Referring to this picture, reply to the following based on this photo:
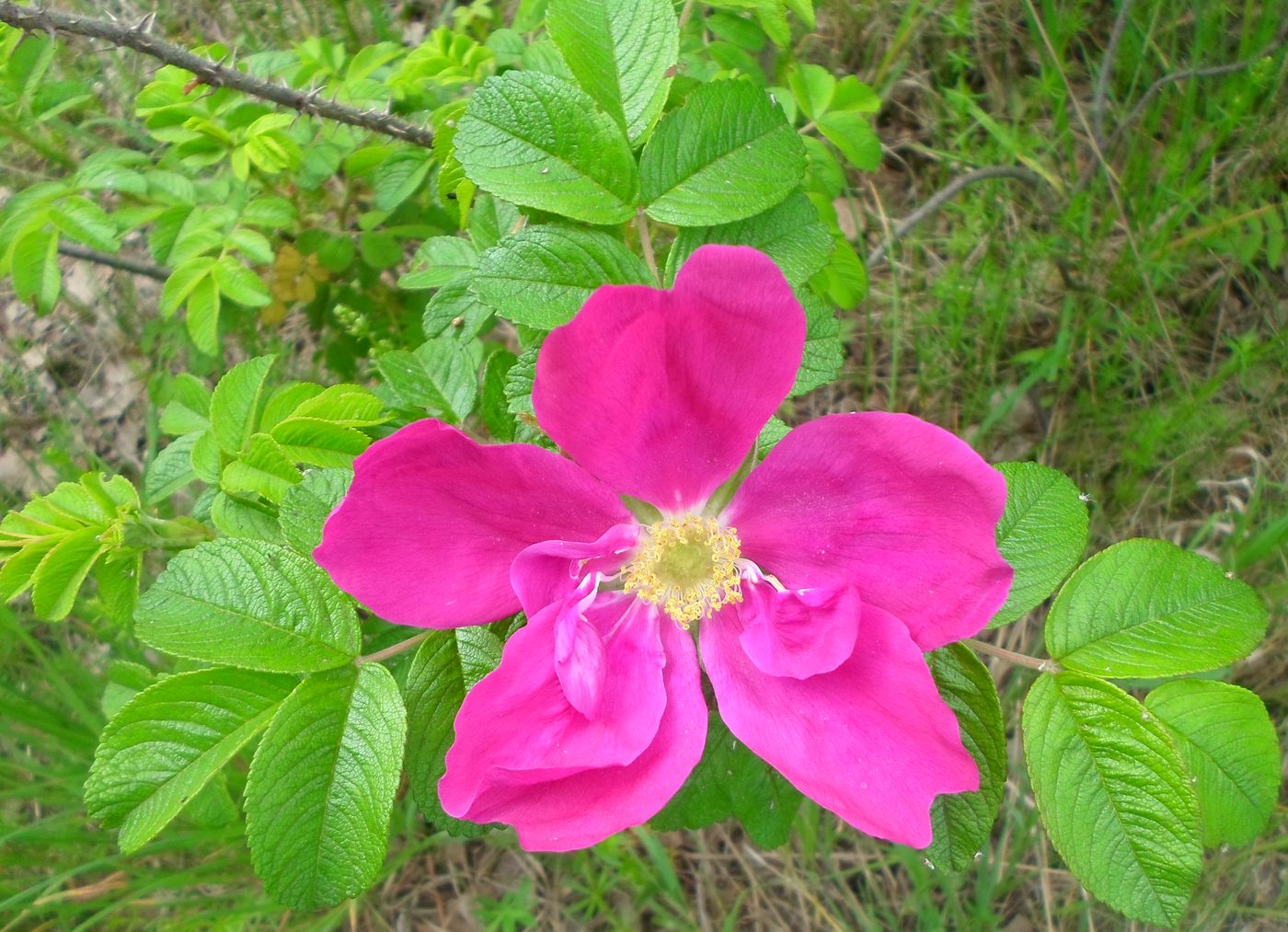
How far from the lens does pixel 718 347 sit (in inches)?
42.9

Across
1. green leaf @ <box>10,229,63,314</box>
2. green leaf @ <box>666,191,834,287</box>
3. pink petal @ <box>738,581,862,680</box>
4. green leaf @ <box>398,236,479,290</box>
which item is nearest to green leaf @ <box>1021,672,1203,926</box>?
pink petal @ <box>738,581,862,680</box>

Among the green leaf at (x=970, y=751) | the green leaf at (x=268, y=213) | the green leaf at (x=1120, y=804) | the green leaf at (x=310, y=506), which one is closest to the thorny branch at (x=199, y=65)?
the green leaf at (x=268, y=213)

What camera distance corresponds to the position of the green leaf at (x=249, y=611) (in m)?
1.18

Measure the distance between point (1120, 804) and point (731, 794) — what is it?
1.77 feet

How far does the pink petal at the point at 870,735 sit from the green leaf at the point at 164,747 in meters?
0.64

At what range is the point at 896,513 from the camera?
44.8 inches

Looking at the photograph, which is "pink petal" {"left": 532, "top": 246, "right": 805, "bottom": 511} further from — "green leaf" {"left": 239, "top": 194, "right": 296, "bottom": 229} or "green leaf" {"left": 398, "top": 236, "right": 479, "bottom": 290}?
"green leaf" {"left": 239, "top": 194, "right": 296, "bottom": 229}

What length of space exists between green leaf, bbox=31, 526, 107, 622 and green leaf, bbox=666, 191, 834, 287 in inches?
36.1

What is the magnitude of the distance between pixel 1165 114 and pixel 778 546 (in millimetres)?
2291

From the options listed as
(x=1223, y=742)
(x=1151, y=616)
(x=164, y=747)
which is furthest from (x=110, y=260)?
(x=1223, y=742)

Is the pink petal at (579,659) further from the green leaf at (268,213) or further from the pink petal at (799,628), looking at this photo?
the green leaf at (268,213)

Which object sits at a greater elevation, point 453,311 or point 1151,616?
point 453,311

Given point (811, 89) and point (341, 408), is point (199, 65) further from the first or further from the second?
point (811, 89)

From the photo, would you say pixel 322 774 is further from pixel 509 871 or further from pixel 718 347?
pixel 509 871
